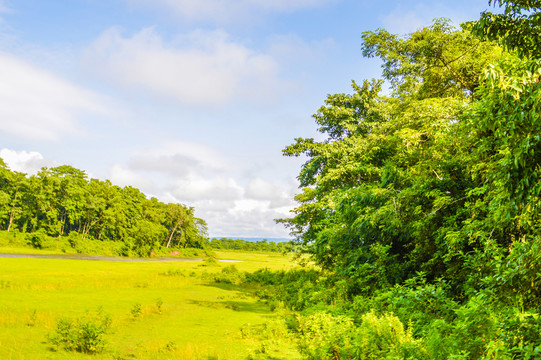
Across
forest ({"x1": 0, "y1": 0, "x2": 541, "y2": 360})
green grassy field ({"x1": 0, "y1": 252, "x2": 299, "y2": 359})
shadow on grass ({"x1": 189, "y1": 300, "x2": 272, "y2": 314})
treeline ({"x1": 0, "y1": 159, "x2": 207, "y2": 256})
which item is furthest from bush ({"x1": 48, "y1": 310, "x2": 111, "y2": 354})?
treeline ({"x1": 0, "y1": 159, "x2": 207, "y2": 256})

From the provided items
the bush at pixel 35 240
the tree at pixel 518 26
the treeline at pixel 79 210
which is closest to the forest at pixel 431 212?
the tree at pixel 518 26

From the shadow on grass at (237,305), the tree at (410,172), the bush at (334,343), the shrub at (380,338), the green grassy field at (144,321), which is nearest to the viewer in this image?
the shrub at (380,338)

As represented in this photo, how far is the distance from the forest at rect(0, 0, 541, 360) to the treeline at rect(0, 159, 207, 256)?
50272 millimetres

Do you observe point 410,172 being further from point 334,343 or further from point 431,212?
point 334,343

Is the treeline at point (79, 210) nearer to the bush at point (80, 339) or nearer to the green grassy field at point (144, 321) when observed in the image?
the green grassy field at point (144, 321)

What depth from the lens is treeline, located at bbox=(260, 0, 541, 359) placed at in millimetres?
4945

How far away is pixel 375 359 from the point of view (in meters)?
7.27

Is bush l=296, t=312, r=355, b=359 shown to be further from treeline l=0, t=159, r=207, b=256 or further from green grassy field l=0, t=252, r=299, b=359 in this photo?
treeline l=0, t=159, r=207, b=256

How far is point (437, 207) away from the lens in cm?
1215

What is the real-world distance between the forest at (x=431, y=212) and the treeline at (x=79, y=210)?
50.3 m

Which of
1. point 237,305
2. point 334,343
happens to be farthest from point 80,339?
point 237,305

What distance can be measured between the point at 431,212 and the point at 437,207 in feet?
1.99

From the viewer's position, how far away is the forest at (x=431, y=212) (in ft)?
16.3

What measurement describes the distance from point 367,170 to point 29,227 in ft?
252
